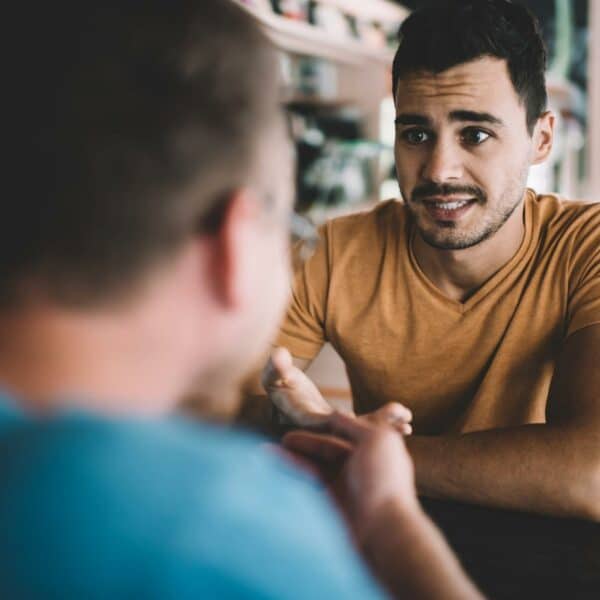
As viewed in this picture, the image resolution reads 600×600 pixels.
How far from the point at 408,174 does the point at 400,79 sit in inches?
7.5

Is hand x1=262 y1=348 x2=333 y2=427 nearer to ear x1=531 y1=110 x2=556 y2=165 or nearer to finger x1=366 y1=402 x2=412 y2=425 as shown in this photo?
finger x1=366 y1=402 x2=412 y2=425

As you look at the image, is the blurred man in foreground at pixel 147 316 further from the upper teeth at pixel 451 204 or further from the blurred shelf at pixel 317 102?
the blurred shelf at pixel 317 102

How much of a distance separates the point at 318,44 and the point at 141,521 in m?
3.76

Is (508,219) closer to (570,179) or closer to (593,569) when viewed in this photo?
(593,569)

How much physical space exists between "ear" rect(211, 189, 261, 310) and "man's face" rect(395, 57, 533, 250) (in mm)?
1015

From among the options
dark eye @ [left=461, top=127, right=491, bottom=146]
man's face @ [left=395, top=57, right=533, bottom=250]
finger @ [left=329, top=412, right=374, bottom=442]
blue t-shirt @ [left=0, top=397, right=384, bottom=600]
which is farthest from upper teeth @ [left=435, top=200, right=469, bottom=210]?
blue t-shirt @ [left=0, top=397, right=384, bottom=600]

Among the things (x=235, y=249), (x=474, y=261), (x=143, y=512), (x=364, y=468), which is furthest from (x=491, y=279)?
(x=143, y=512)

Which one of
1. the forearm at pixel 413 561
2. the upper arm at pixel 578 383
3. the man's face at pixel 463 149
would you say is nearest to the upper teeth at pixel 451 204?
the man's face at pixel 463 149

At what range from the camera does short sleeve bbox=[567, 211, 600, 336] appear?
124 cm

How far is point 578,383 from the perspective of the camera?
3.65 feet

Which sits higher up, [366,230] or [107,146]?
[107,146]

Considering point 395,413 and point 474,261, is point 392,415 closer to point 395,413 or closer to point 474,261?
point 395,413

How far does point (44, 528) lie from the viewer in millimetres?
345

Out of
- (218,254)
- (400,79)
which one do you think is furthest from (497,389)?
(218,254)
